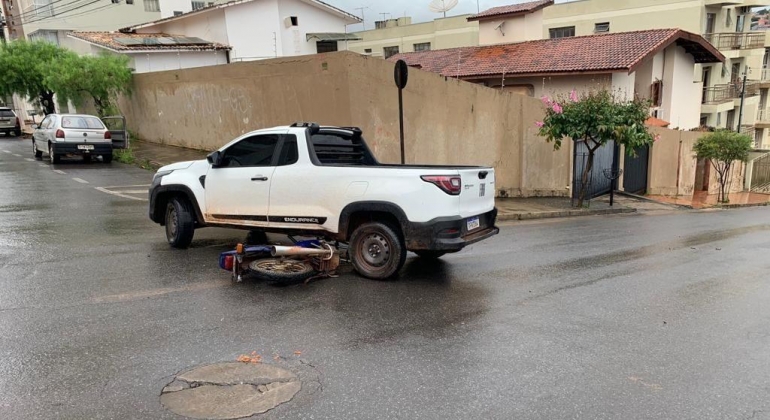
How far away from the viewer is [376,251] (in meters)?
6.66

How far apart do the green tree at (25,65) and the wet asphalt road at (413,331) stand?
2358cm

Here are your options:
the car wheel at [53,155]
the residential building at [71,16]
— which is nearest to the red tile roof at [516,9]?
the car wheel at [53,155]

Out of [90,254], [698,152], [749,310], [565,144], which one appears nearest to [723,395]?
[749,310]

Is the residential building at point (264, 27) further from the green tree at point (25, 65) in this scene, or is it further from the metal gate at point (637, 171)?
the metal gate at point (637, 171)

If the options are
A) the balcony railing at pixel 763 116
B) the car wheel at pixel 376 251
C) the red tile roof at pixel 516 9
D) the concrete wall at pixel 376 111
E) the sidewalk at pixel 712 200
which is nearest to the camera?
the car wheel at pixel 376 251

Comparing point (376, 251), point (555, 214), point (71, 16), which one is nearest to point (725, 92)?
point (555, 214)

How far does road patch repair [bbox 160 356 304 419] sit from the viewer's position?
368cm

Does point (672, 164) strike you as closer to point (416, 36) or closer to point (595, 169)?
point (595, 169)

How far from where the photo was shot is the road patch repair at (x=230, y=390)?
3.68 metres

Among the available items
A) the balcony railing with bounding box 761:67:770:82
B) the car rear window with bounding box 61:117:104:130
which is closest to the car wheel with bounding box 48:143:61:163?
the car rear window with bounding box 61:117:104:130

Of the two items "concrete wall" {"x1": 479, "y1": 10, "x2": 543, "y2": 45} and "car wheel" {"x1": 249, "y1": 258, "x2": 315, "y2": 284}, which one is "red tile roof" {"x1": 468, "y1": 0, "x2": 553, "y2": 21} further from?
"car wheel" {"x1": 249, "y1": 258, "x2": 315, "y2": 284}

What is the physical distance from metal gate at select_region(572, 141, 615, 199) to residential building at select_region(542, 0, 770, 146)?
1625 centimetres

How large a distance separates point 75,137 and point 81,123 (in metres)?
0.54

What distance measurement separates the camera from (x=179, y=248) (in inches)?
322
